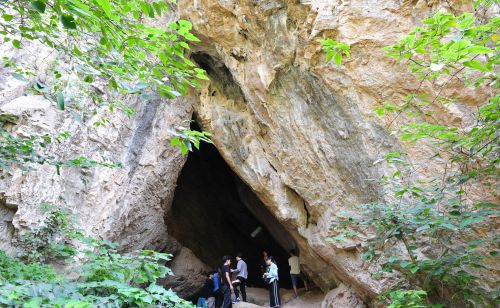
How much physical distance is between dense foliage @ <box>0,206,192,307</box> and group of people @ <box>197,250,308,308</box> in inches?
132

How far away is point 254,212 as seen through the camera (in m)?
11.4

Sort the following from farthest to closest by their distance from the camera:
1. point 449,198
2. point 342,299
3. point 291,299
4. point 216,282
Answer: point 291,299
point 216,282
point 342,299
point 449,198

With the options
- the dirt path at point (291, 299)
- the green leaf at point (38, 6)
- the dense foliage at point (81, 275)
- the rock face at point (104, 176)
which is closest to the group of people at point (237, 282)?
the dirt path at point (291, 299)

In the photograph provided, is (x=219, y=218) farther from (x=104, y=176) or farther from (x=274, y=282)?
(x=104, y=176)

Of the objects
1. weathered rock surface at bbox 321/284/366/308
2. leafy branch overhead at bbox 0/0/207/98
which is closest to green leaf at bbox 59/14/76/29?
→ leafy branch overhead at bbox 0/0/207/98

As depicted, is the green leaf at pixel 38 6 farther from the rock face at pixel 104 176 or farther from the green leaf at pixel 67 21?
the rock face at pixel 104 176

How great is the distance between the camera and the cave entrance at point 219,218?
1125cm

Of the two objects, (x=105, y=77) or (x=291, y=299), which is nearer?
(x=105, y=77)

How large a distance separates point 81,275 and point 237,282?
4.91m

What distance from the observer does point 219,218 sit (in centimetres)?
1266

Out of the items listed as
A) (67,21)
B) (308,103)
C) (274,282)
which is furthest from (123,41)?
(274,282)

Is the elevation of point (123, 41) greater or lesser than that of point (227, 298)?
greater

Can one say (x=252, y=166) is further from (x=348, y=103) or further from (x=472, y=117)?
(x=472, y=117)

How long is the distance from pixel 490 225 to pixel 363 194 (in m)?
1.93
